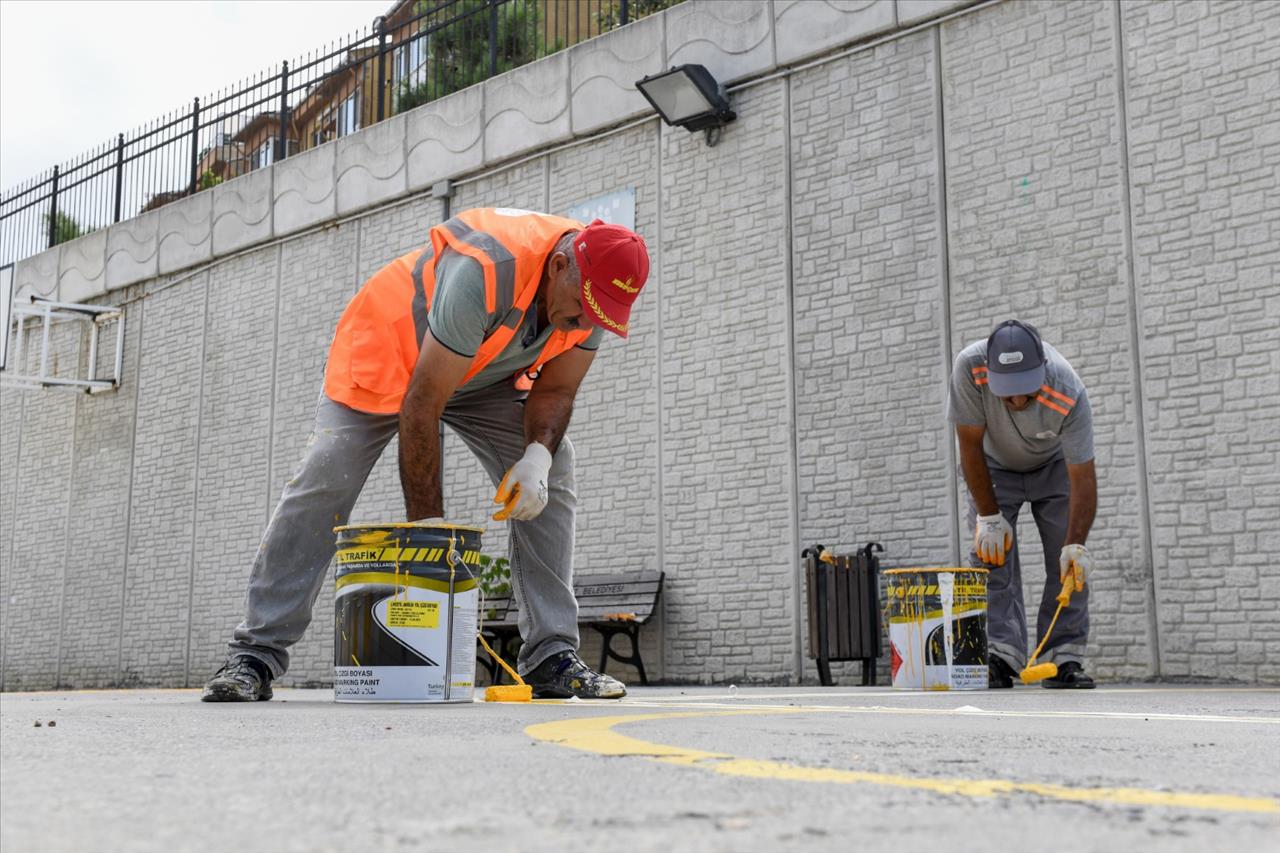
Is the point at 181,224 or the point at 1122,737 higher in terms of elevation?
the point at 181,224

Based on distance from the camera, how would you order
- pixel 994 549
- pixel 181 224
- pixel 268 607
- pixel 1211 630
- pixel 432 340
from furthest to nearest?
1. pixel 181 224
2. pixel 1211 630
3. pixel 994 549
4. pixel 268 607
5. pixel 432 340

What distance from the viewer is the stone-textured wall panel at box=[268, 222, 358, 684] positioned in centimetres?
1365

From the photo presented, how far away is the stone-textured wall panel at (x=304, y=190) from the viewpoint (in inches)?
554

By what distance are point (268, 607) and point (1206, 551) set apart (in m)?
5.77

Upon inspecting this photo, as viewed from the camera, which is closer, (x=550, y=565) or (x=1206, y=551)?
(x=550, y=565)

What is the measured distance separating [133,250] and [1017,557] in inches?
501

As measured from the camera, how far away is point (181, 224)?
15766mm

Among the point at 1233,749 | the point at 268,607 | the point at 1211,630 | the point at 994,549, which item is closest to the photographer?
the point at 1233,749

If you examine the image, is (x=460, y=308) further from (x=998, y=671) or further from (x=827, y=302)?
(x=827, y=302)

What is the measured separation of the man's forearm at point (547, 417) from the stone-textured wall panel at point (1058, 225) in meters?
4.77

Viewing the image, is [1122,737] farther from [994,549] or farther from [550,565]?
[994,549]

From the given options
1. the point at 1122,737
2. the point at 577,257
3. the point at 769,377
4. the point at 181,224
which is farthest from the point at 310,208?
the point at 1122,737

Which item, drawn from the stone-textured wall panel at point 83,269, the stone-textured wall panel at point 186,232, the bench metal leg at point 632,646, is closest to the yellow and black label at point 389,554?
the bench metal leg at point 632,646

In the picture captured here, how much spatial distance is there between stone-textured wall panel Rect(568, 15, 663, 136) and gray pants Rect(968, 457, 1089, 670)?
5677mm
